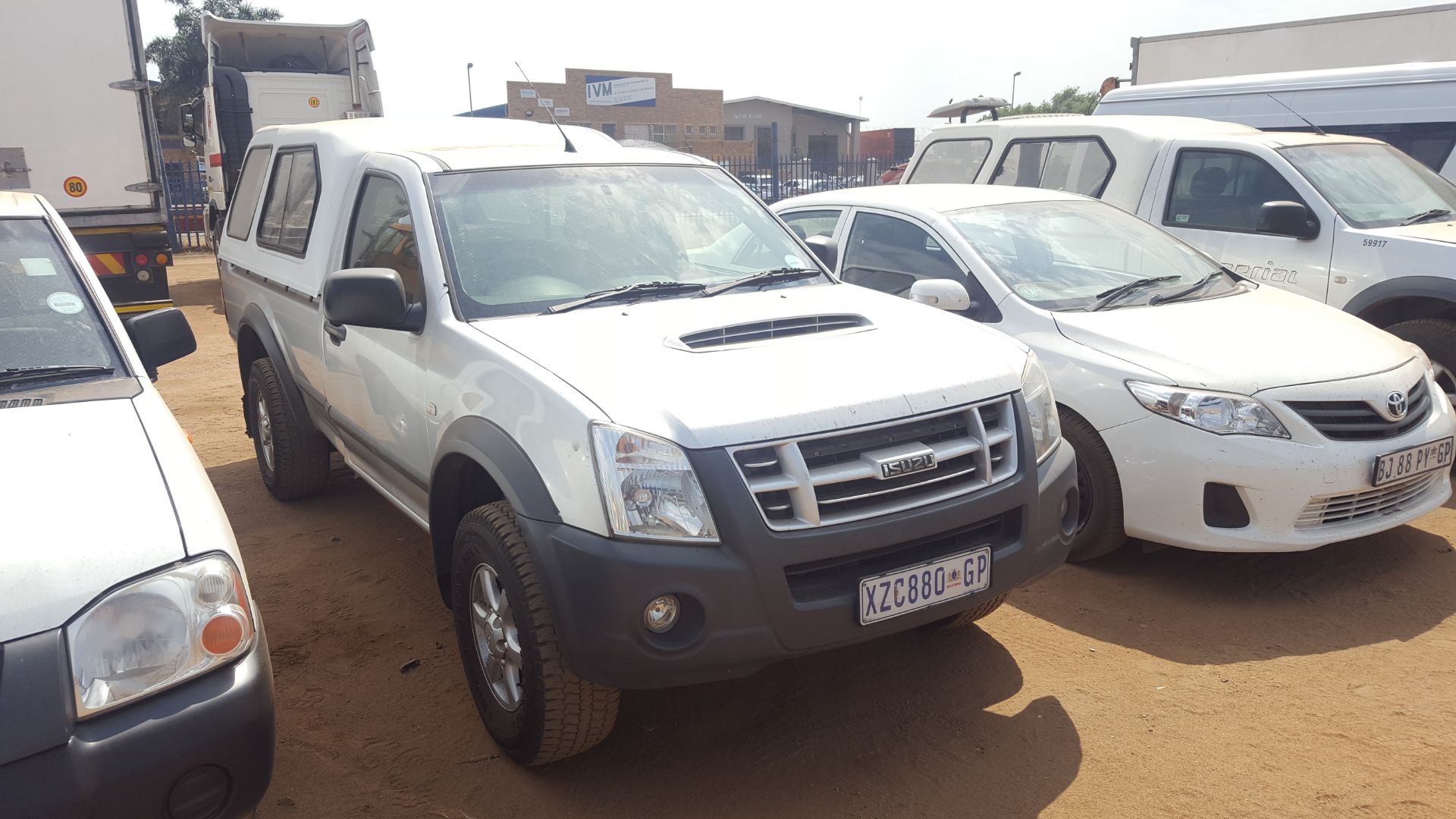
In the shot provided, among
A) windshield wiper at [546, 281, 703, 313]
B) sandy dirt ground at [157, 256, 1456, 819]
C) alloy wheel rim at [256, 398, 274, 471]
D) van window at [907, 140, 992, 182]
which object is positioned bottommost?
sandy dirt ground at [157, 256, 1456, 819]

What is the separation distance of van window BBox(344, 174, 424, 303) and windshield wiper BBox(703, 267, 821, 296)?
101 centimetres

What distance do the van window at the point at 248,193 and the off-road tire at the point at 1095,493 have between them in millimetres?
4201

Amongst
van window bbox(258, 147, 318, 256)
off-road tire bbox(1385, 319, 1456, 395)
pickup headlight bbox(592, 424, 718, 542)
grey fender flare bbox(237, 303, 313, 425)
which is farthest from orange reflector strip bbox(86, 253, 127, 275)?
off-road tire bbox(1385, 319, 1456, 395)

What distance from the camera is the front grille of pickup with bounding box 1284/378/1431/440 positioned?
4.01 meters

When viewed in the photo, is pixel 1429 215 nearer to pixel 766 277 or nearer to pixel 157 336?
pixel 766 277

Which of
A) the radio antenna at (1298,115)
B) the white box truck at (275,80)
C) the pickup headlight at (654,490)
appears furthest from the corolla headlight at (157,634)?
the white box truck at (275,80)

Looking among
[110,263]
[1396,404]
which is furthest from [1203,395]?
[110,263]

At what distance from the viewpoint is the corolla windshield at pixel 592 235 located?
352 cm

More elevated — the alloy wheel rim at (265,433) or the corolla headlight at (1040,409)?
the corolla headlight at (1040,409)

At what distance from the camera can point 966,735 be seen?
317 centimetres

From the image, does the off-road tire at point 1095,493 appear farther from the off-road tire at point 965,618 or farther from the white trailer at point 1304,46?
the white trailer at point 1304,46

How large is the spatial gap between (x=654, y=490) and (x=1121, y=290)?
9.88 feet

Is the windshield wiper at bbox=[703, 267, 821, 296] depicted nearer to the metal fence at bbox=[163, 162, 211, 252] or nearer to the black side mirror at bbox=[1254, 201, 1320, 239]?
the black side mirror at bbox=[1254, 201, 1320, 239]

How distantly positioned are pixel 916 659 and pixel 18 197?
3470 mm
